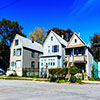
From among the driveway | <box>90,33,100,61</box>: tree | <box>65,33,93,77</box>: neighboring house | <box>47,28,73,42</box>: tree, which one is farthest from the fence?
the driveway

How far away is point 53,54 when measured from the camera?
1241 inches

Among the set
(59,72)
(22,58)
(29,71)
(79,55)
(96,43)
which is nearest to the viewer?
(59,72)

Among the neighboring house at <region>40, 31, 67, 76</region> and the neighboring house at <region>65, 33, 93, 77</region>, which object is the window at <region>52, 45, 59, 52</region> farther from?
the neighboring house at <region>65, 33, 93, 77</region>

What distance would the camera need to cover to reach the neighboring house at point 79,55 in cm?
2567

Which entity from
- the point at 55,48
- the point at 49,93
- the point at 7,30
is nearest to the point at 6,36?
the point at 7,30

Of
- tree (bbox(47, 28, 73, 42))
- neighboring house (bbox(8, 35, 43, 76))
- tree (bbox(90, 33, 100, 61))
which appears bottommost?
neighboring house (bbox(8, 35, 43, 76))

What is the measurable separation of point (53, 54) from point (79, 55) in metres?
6.95

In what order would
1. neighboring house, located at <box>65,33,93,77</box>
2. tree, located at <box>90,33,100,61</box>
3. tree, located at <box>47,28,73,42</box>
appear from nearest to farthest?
1. neighboring house, located at <box>65,33,93,77</box>
2. tree, located at <box>90,33,100,61</box>
3. tree, located at <box>47,28,73,42</box>

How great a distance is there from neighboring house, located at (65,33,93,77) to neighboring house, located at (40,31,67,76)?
218 cm

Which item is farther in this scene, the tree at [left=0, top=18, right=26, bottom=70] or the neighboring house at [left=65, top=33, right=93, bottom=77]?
the tree at [left=0, top=18, right=26, bottom=70]

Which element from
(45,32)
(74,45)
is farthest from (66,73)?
(45,32)

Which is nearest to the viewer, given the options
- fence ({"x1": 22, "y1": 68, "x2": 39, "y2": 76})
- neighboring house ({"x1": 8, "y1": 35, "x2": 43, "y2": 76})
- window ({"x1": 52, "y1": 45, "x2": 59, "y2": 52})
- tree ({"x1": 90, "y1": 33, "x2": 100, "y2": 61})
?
window ({"x1": 52, "y1": 45, "x2": 59, "y2": 52})

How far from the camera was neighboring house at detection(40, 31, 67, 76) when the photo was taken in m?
29.6

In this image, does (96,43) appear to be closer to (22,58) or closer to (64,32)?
(64,32)
